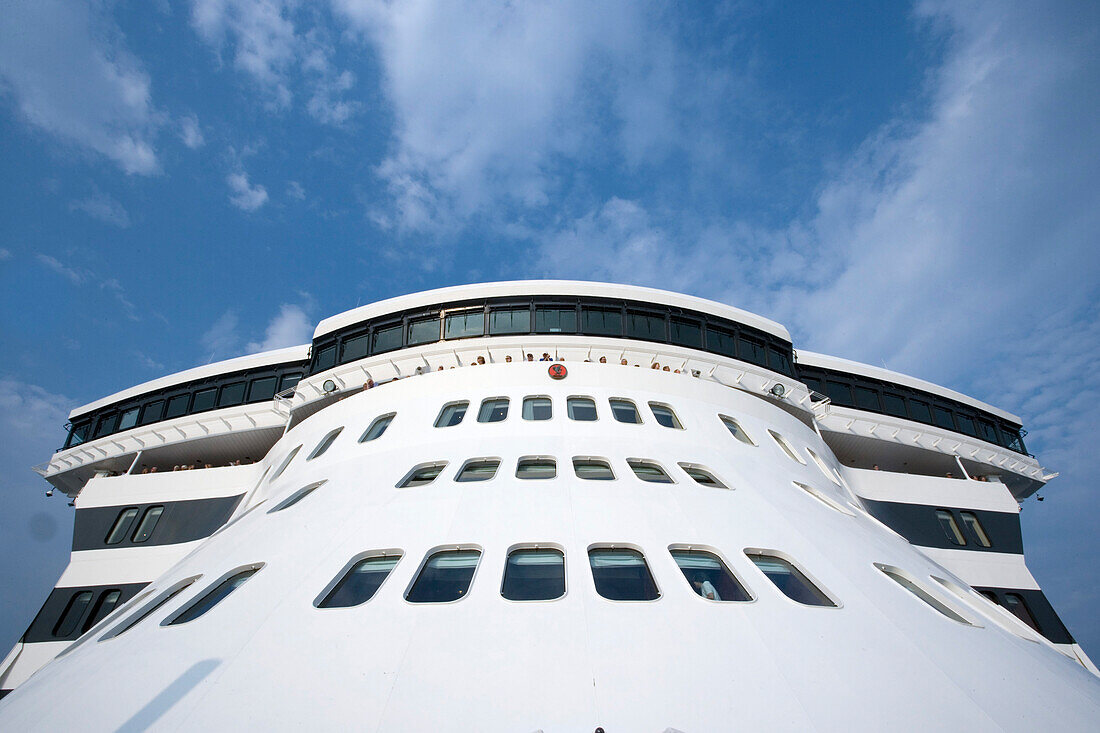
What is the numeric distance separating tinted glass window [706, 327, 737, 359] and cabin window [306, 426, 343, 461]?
39.5 ft

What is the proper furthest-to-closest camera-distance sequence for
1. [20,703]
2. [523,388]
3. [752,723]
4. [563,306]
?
[563,306] < [523,388] < [20,703] < [752,723]

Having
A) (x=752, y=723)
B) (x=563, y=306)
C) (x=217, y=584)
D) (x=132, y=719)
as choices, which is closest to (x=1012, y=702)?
(x=752, y=723)

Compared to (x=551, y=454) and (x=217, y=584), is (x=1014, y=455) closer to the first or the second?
(x=551, y=454)

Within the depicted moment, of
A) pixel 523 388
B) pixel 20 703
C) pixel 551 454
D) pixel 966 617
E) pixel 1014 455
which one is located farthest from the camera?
pixel 1014 455

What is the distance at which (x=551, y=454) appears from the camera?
1024 centimetres

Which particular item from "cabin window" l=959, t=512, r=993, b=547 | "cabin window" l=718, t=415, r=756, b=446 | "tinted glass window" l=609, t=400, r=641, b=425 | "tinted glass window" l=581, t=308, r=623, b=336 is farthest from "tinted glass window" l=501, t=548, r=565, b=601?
"cabin window" l=959, t=512, r=993, b=547

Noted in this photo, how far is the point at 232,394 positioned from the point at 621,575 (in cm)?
2453

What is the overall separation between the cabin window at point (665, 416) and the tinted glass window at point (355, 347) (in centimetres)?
1125

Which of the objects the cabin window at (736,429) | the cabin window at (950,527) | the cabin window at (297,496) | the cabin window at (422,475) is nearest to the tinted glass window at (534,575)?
the cabin window at (422,475)

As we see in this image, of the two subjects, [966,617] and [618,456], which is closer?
[966,617]

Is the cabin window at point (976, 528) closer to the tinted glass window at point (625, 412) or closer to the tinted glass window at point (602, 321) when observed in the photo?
the tinted glass window at point (602, 321)

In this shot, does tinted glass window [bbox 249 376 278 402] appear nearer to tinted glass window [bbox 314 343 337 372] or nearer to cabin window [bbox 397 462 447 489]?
tinted glass window [bbox 314 343 337 372]

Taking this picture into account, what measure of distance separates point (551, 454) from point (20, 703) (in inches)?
295

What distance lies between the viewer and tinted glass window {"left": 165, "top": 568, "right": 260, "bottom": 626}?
6.60 m
